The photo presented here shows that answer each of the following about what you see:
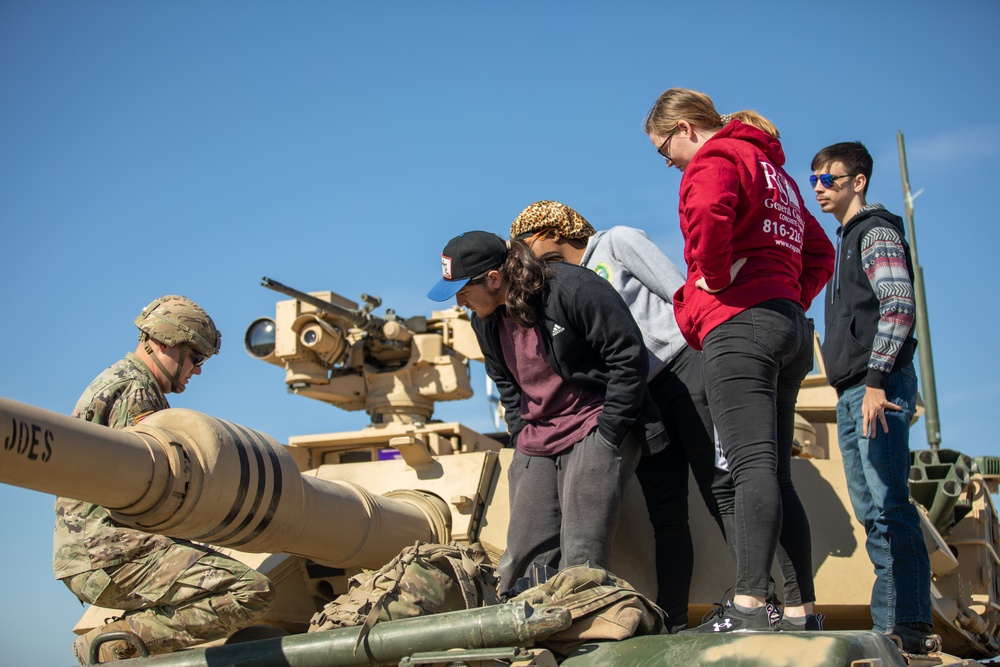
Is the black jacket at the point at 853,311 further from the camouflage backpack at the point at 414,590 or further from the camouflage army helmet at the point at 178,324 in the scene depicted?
the camouflage army helmet at the point at 178,324

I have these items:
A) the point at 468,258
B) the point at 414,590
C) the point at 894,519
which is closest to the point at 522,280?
the point at 468,258

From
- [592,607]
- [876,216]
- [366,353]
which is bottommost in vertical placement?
[592,607]

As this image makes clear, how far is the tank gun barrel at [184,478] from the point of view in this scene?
10.8ft

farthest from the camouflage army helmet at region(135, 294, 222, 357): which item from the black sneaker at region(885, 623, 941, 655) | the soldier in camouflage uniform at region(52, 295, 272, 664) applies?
the black sneaker at region(885, 623, 941, 655)

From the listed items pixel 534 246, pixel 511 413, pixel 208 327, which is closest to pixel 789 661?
pixel 511 413

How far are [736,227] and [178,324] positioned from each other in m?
2.54

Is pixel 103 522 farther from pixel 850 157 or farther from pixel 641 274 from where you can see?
pixel 850 157

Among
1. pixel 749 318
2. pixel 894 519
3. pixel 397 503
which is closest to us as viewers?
pixel 749 318

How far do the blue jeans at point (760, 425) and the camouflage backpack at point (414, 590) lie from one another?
951mm

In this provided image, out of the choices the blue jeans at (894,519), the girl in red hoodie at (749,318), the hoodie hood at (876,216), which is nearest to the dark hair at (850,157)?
A: the hoodie hood at (876,216)

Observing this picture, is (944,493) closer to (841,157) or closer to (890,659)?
(841,157)

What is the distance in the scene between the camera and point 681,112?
4.69 metres

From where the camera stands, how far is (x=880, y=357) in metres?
4.64

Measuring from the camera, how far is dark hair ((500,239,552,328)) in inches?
186
